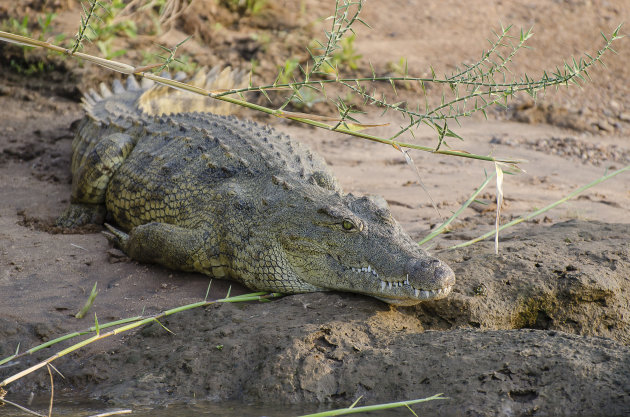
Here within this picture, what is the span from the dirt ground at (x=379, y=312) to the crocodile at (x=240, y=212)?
0.17 m

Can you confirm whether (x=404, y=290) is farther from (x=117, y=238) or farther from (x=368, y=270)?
(x=117, y=238)

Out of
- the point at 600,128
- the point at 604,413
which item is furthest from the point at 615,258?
the point at 600,128

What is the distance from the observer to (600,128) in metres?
9.23

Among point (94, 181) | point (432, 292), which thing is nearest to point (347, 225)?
point (432, 292)

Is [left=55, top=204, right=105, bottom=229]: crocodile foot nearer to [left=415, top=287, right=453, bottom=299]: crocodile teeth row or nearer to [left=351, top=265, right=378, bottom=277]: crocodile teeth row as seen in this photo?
[left=351, top=265, right=378, bottom=277]: crocodile teeth row

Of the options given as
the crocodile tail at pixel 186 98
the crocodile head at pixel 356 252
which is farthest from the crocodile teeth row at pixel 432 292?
the crocodile tail at pixel 186 98

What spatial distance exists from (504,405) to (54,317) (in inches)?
97.8

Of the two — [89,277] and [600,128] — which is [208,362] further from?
[600,128]

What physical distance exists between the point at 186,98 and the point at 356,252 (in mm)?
4049

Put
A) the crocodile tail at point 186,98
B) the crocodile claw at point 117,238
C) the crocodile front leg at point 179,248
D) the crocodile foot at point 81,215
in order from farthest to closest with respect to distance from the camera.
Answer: the crocodile tail at point 186,98, the crocodile foot at point 81,215, the crocodile claw at point 117,238, the crocodile front leg at point 179,248

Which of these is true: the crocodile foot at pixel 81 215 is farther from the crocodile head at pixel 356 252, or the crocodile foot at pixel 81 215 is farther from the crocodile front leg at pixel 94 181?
the crocodile head at pixel 356 252

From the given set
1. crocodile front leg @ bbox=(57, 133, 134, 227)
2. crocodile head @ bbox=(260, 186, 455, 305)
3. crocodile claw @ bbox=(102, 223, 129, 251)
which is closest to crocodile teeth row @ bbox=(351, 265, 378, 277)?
crocodile head @ bbox=(260, 186, 455, 305)

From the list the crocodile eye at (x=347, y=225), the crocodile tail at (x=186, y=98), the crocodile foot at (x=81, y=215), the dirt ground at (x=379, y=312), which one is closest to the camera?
the dirt ground at (x=379, y=312)

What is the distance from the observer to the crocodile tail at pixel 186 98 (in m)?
7.21
